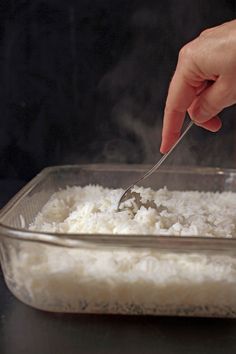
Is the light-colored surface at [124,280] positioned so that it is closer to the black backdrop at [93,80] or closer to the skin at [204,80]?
the skin at [204,80]

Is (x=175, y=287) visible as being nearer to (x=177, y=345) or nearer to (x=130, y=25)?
(x=177, y=345)

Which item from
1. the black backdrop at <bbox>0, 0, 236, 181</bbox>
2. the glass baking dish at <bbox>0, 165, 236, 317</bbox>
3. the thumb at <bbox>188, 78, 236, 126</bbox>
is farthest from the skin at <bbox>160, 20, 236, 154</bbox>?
the black backdrop at <bbox>0, 0, 236, 181</bbox>

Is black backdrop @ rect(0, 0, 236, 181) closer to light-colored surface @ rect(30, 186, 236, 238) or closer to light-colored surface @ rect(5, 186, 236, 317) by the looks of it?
light-colored surface @ rect(30, 186, 236, 238)

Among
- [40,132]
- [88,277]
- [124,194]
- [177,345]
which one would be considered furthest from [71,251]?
[40,132]

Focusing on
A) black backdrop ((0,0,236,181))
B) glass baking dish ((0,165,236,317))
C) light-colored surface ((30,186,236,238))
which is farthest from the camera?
black backdrop ((0,0,236,181))

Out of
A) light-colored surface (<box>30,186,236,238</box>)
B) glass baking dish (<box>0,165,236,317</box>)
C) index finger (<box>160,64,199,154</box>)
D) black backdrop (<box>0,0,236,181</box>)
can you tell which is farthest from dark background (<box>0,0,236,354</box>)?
glass baking dish (<box>0,165,236,317</box>)

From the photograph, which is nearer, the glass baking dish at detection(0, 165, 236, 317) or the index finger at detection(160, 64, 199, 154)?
the glass baking dish at detection(0, 165, 236, 317)

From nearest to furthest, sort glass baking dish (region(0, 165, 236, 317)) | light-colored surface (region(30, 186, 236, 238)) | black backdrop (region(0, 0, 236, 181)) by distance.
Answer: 1. glass baking dish (region(0, 165, 236, 317))
2. light-colored surface (region(30, 186, 236, 238))
3. black backdrop (region(0, 0, 236, 181))

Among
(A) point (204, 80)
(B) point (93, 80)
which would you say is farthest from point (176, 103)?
(B) point (93, 80)

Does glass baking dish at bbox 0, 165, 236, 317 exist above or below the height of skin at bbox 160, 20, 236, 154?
below
